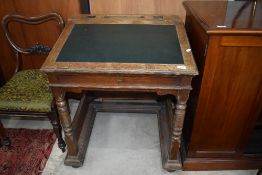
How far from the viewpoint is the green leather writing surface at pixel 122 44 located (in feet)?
4.26

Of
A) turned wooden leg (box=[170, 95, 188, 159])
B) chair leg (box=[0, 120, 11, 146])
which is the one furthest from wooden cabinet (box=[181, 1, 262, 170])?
chair leg (box=[0, 120, 11, 146])

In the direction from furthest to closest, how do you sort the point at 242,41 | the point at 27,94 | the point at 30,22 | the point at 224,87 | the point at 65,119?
the point at 30,22, the point at 27,94, the point at 65,119, the point at 224,87, the point at 242,41

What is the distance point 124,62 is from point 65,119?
543 millimetres

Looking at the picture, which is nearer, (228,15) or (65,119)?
(228,15)

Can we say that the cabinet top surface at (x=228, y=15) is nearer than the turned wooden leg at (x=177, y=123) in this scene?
Yes

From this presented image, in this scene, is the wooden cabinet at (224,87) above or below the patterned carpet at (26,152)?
above

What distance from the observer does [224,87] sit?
4.48ft

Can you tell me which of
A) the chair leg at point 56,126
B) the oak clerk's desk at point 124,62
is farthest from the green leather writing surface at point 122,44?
the chair leg at point 56,126

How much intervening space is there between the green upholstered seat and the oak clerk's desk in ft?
0.81

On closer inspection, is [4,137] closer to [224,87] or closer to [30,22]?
[30,22]

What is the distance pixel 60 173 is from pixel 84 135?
1.06 feet

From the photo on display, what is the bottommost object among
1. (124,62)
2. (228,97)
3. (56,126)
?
(56,126)

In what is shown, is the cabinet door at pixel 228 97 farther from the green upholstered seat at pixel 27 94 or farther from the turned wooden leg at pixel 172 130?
the green upholstered seat at pixel 27 94

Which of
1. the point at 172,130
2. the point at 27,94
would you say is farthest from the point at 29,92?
the point at 172,130
